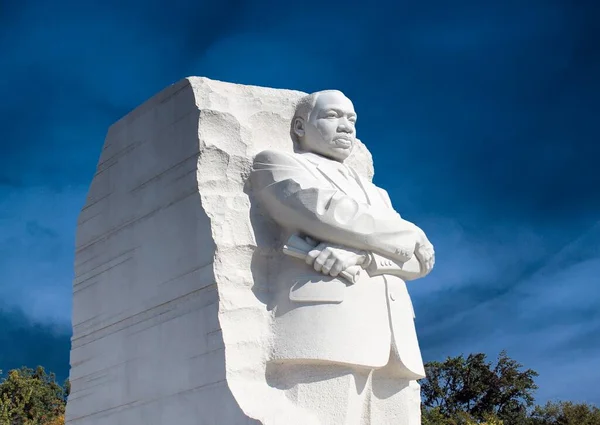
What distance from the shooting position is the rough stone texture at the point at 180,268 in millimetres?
6055

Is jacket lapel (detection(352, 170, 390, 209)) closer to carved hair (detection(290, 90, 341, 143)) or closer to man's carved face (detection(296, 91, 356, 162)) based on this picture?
man's carved face (detection(296, 91, 356, 162))

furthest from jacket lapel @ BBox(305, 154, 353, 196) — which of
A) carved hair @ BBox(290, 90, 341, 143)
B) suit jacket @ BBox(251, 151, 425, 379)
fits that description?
carved hair @ BBox(290, 90, 341, 143)

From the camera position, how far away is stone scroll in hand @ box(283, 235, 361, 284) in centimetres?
618

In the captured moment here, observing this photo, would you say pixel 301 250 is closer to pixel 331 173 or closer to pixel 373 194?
pixel 331 173

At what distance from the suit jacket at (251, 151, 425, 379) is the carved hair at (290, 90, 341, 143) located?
18.0 inches

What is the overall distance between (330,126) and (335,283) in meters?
1.35

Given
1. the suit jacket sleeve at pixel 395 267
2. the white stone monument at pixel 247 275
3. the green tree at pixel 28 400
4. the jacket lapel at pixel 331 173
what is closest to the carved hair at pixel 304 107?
the white stone monument at pixel 247 275

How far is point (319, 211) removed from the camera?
244 inches

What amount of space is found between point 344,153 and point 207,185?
1199 mm

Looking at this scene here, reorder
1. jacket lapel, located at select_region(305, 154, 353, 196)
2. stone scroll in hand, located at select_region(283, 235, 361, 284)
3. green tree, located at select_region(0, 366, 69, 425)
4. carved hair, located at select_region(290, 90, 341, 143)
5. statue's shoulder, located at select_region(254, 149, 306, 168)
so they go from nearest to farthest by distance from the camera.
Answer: stone scroll in hand, located at select_region(283, 235, 361, 284) < statue's shoulder, located at select_region(254, 149, 306, 168) < jacket lapel, located at select_region(305, 154, 353, 196) < carved hair, located at select_region(290, 90, 341, 143) < green tree, located at select_region(0, 366, 69, 425)

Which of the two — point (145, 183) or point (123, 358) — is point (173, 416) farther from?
point (145, 183)

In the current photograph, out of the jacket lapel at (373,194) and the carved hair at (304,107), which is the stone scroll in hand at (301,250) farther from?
the carved hair at (304,107)

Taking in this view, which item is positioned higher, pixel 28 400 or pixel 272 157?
pixel 28 400

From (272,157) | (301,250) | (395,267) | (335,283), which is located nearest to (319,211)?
→ (301,250)
